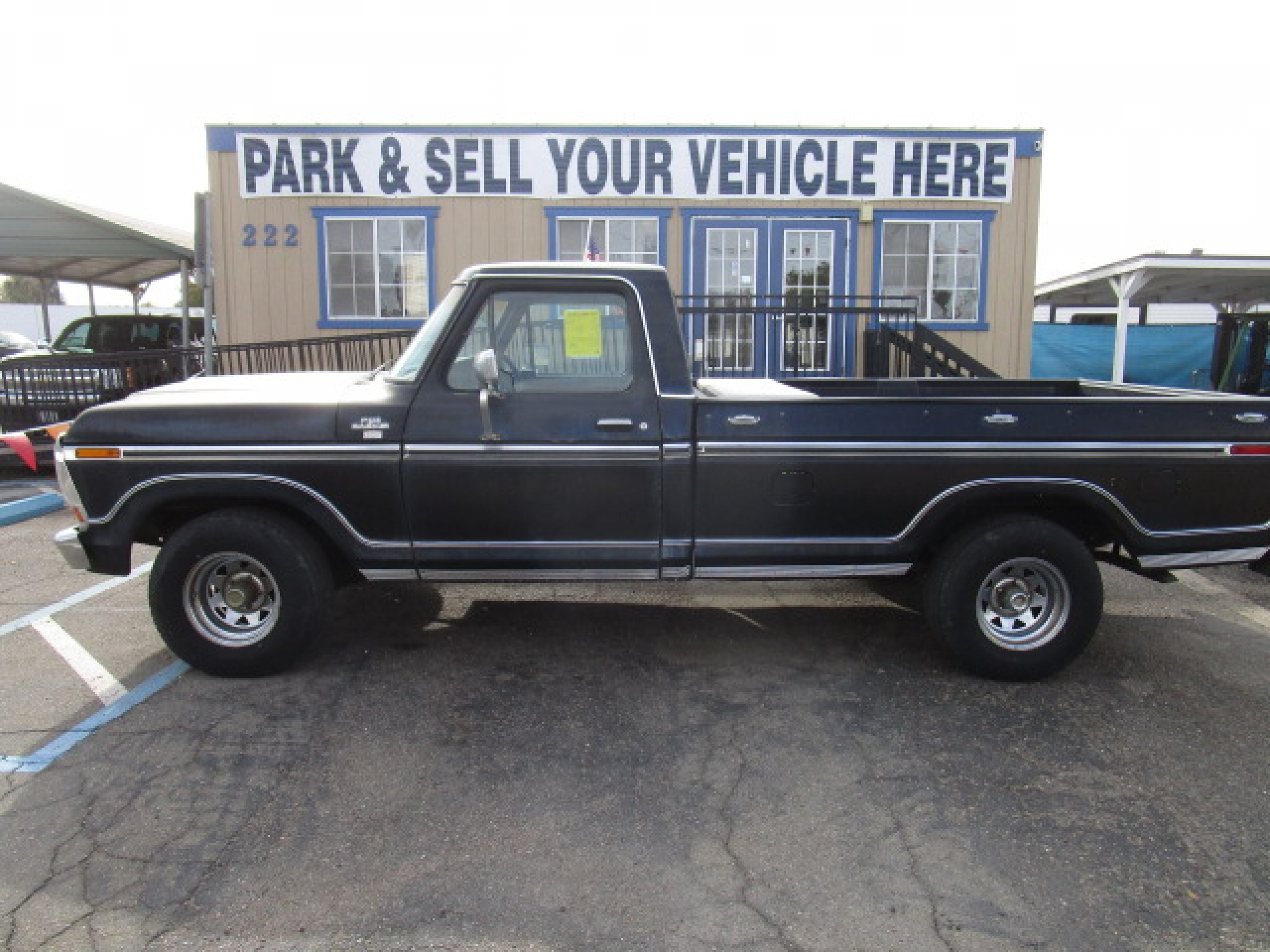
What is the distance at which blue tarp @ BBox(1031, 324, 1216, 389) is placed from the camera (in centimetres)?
1883

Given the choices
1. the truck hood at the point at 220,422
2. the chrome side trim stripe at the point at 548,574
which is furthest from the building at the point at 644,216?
the truck hood at the point at 220,422

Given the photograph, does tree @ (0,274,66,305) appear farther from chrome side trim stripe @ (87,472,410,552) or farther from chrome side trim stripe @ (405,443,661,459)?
chrome side trim stripe @ (405,443,661,459)

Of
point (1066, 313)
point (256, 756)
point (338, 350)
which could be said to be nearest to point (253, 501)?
point (256, 756)

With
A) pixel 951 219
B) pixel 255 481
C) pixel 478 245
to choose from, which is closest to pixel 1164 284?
pixel 951 219

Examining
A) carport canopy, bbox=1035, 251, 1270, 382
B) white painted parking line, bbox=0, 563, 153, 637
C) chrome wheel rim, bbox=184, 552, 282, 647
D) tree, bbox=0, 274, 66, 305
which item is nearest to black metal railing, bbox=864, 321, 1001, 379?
carport canopy, bbox=1035, 251, 1270, 382

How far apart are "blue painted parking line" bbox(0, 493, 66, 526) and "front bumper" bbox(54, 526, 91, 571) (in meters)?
4.22

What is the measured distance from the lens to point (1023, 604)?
4.61 meters

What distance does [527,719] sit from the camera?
4168 mm

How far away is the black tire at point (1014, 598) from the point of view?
4488 mm

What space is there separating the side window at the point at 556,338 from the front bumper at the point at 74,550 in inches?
81.1

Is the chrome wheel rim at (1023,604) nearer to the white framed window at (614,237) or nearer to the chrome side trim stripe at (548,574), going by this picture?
the chrome side trim stripe at (548,574)

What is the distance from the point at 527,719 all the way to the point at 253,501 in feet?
5.70

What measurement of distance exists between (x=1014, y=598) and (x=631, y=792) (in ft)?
7.36

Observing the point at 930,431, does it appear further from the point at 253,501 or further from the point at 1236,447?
the point at 253,501
